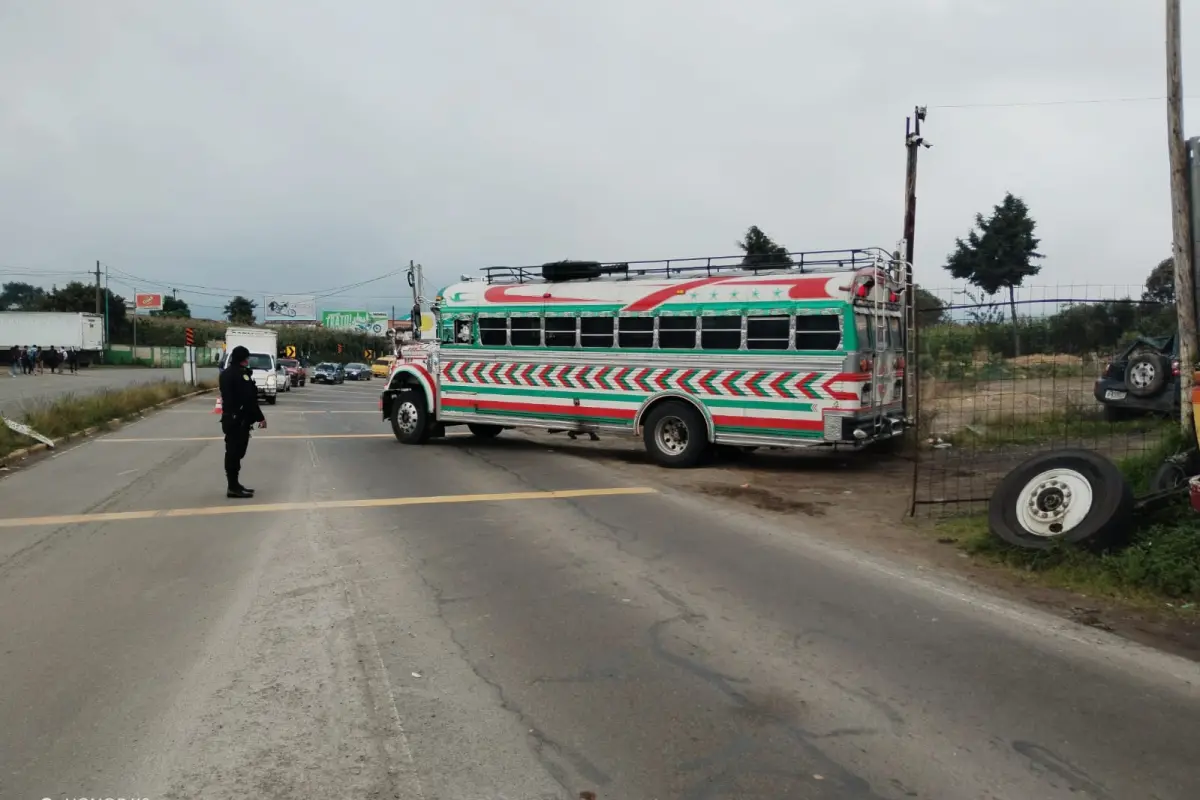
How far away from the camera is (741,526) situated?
9031 millimetres

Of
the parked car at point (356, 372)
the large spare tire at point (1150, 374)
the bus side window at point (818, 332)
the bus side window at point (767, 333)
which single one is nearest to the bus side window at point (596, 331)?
the bus side window at point (767, 333)

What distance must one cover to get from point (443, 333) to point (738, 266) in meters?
5.50

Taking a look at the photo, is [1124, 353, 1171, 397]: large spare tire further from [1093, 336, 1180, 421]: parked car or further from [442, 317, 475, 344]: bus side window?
[442, 317, 475, 344]: bus side window

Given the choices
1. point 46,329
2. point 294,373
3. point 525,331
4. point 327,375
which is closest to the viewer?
point 525,331

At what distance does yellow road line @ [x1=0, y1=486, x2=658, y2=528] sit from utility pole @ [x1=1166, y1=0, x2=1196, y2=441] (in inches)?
226

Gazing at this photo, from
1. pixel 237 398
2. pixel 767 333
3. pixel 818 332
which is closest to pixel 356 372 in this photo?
pixel 237 398

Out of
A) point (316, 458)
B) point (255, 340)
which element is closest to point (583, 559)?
point (316, 458)

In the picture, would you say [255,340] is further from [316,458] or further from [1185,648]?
[1185,648]

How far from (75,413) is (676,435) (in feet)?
44.8

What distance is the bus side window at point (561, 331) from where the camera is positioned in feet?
47.9

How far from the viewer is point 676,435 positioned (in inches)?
536

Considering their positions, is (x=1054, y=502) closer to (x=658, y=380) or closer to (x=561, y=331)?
(x=658, y=380)

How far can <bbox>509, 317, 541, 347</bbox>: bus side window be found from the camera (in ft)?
49.3

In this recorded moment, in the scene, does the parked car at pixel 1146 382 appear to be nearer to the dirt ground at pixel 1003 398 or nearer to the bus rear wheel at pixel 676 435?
the dirt ground at pixel 1003 398
